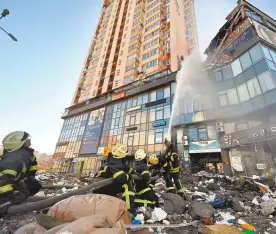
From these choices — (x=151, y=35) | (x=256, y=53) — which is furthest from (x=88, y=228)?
(x=151, y=35)

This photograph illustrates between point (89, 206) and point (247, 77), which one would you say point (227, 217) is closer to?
point (89, 206)

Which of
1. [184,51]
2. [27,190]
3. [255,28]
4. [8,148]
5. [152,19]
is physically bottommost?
[27,190]

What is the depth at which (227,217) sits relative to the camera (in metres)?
3.34

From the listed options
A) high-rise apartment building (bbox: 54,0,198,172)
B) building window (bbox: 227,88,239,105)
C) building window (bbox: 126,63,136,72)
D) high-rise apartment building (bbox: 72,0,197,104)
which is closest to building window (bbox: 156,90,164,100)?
high-rise apartment building (bbox: 54,0,198,172)

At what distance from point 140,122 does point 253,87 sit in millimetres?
12796

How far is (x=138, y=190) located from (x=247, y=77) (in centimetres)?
1596

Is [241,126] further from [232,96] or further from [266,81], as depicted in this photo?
[266,81]

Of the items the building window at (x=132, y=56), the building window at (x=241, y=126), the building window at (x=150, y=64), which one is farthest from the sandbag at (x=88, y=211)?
the building window at (x=132, y=56)

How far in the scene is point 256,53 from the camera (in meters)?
14.9

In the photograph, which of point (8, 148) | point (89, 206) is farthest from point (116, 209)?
point (8, 148)

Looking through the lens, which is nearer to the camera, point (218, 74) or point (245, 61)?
point (245, 61)

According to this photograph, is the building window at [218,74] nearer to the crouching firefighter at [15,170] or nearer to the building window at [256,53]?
the building window at [256,53]

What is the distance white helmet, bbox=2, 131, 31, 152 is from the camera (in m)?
2.46

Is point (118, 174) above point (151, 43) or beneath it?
beneath
